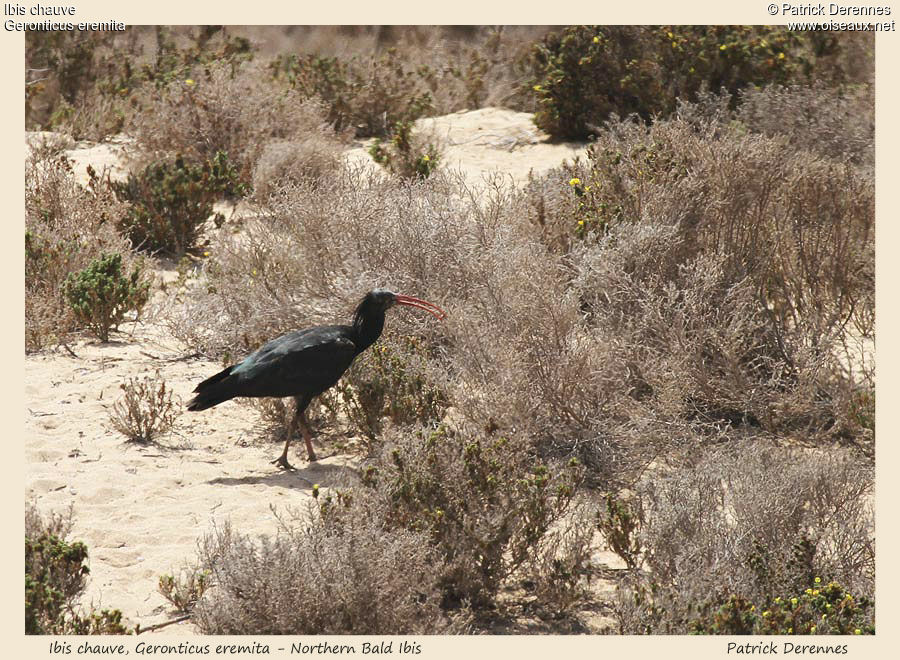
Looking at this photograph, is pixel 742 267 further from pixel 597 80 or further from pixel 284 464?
pixel 597 80

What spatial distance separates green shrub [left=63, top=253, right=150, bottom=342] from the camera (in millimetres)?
8031


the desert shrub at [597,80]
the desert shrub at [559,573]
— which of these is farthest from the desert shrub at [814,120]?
the desert shrub at [559,573]

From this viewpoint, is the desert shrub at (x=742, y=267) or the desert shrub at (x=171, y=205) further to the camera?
the desert shrub at (x=171, y=205)

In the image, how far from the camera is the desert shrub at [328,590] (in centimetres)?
440

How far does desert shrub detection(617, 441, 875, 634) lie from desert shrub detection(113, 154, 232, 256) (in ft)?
20.3

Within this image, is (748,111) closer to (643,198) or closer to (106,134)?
(643,198)

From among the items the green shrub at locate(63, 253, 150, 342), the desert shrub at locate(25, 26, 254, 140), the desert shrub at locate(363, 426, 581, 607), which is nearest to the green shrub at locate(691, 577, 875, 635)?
the desert shrub at locate(363, 426, 581, 607)

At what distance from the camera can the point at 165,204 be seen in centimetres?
1024

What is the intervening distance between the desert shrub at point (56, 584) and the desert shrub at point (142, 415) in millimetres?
1297

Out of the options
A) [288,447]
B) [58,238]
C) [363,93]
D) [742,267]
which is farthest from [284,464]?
[363,93]

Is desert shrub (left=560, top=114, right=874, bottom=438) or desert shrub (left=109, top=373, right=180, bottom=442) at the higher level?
desert shrub (left=560, top=114, right=874, bottom=438)

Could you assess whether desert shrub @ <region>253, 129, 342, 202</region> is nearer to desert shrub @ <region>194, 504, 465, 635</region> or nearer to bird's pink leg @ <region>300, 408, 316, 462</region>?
bird's pink leg @ <region>300, 408, 316, 462</region>

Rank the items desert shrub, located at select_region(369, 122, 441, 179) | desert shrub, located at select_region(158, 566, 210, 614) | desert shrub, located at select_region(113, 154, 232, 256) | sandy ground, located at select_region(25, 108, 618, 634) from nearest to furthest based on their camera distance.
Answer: desert shrub, located at select_region(158, 566, 210, 614) < sandy ground, located at select_region(25, 108, 618, 634) < desert shrub, located at select_region(113, 154, 232, 256) < desert shrub, located at select_region(369, 122, 441, 179)

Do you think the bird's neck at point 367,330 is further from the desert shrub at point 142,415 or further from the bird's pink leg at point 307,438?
the desert shrub at point 142,415
